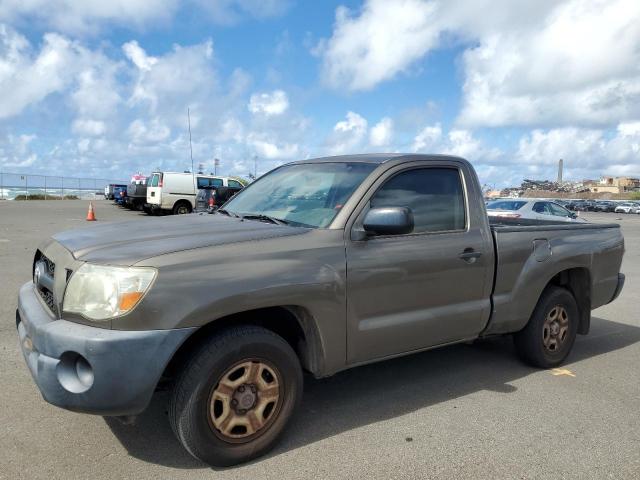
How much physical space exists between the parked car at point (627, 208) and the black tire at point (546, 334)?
62320 mm

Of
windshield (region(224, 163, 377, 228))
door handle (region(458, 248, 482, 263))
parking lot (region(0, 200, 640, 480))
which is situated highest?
windshield (region(224, 163, 377, 228))

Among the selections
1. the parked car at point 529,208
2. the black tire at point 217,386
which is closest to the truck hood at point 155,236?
the black tire at point 217,386

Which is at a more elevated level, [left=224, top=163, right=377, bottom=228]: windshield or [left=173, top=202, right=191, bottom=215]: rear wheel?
[left=224, top=163, right=377, bottom=228]: windshield

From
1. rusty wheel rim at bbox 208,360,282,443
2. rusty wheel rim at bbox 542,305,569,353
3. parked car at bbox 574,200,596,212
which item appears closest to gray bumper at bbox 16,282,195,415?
rusty wheel rim at bbox 208,360,282,443

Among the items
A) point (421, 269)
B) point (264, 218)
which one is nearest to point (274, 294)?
point (264, 218)

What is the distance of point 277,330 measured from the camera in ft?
11.1

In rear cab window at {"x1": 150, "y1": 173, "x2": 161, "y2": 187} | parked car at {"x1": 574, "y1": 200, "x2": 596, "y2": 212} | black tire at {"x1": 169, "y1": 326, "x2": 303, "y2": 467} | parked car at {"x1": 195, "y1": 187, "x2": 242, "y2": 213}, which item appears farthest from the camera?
parked car at {"x1": 574, "y1": 200, "x2": 596, "y2": 212}

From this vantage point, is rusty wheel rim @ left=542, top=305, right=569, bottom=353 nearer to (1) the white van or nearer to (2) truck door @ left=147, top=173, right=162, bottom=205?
(1) the white van

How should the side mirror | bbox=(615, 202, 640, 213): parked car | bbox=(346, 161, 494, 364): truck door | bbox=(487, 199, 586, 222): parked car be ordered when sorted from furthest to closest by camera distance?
bbox=(615, 202, 640, 213): parked car, bbox=(487, 199, 586, 222): parked car, bbox=(346, 161, 494, 364): truck door, the side mirror

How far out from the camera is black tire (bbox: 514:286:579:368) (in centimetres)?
454

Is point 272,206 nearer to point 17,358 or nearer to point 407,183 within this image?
point 407,183

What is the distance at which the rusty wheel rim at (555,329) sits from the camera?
463cm

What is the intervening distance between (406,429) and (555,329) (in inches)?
78.1

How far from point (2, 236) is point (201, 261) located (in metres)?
12.6
